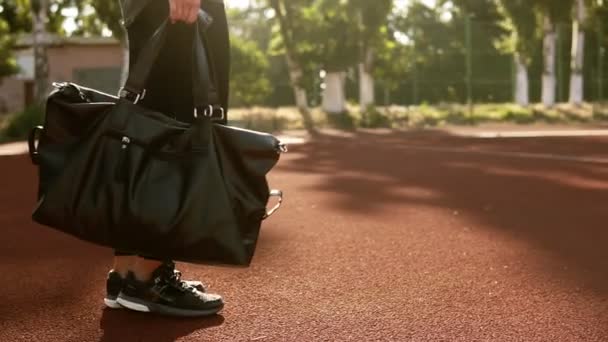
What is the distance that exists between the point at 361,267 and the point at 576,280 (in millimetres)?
983

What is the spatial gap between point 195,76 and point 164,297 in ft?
2.74

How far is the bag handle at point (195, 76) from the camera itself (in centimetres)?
261

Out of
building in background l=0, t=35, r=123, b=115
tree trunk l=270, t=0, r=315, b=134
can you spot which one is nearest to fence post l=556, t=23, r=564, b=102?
tree trunk l=270, t=0, r=315, b=134

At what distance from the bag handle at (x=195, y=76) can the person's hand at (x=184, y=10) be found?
5 centimetres

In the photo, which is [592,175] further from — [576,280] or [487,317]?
[487,317]

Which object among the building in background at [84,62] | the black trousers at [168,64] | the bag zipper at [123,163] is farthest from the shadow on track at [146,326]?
the building in background at [84,62]

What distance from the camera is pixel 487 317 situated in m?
3.01

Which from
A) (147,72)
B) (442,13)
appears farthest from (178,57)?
(442,13)

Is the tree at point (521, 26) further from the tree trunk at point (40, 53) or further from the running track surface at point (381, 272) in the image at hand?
the running track surface at point (381, 272)

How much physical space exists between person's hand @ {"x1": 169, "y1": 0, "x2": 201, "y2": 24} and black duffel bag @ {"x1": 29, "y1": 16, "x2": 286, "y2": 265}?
0.08 meters

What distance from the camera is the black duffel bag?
2.50 m

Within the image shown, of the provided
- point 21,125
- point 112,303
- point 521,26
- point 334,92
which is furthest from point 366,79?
point 112,303

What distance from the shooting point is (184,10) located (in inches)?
103

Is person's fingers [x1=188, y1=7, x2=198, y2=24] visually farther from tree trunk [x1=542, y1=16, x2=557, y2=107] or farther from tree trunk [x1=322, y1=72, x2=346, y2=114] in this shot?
tree trunk [x1=542, y1=16, x2=557, y2=107]
